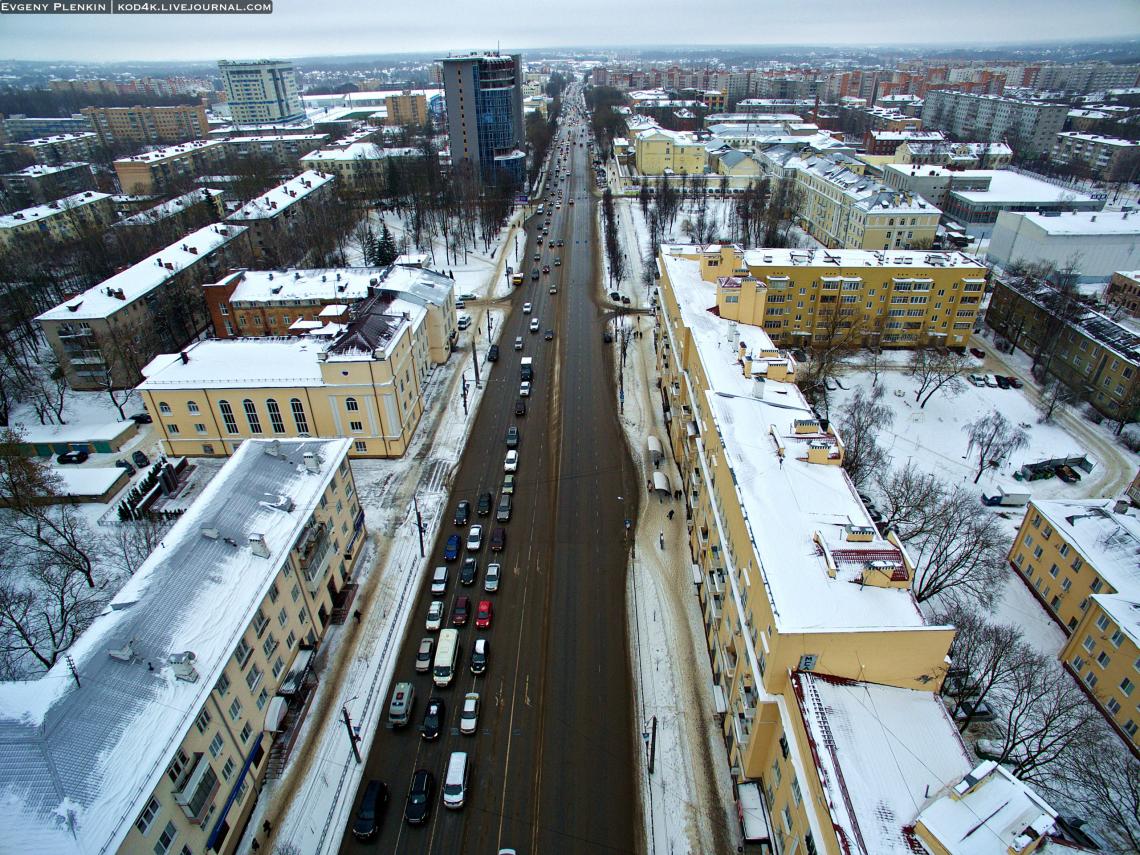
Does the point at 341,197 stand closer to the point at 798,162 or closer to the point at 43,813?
the point at 798,162

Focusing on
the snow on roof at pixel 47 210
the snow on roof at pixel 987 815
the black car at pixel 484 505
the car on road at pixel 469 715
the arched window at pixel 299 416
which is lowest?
the car on road at pixel 469 715

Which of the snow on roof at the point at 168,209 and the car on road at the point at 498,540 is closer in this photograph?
the car on road at the point at 498,540

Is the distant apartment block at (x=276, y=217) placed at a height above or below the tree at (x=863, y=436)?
above

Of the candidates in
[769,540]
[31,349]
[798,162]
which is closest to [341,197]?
[31,349]

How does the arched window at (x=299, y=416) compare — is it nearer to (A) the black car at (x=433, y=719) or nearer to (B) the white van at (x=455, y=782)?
(A) the black car at (x=433, y=719)

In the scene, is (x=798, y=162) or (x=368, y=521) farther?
(x=798, y=162)

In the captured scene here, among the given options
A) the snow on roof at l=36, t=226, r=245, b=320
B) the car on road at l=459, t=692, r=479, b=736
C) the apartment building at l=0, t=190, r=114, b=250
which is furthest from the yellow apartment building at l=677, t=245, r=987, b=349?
the apartment building at l=0, t=190, r=114, b=250

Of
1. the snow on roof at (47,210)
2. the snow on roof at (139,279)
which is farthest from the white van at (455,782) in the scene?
the snow on roof at (47,210)

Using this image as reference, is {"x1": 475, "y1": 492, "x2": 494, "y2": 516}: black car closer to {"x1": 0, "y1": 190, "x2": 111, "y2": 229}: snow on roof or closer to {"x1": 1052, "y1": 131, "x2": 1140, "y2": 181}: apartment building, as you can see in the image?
{"x1": 0, "y1": 190, "x2": 111, "y2": 229}: snow on roof
